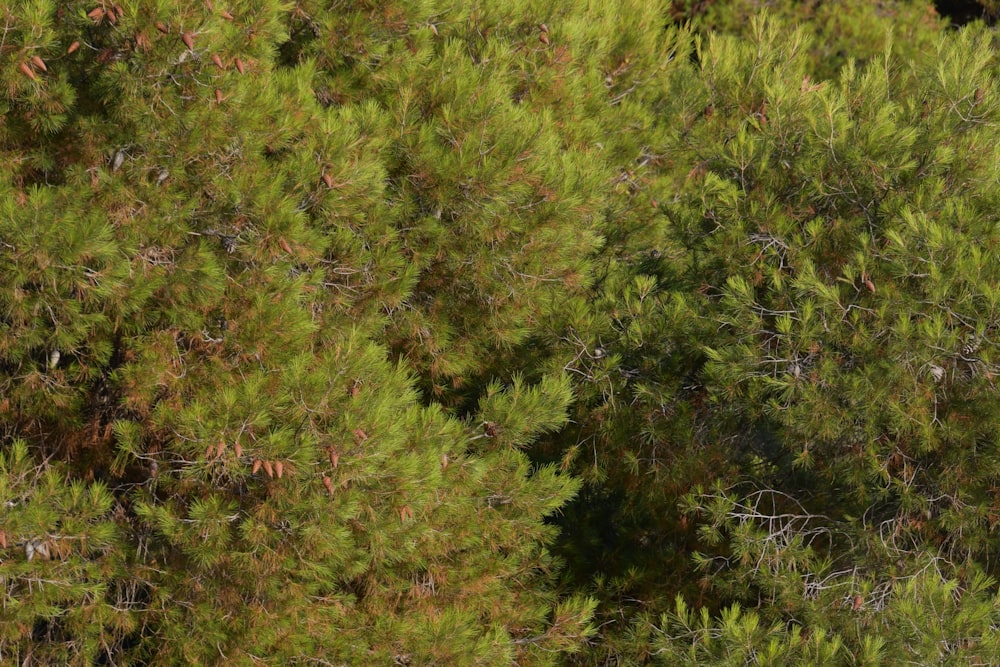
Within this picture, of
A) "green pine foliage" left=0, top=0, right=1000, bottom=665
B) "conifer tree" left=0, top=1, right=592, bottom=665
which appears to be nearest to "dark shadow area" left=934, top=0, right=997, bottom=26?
"green pine foliage" left=0, top=0, right=1000, bottom=665

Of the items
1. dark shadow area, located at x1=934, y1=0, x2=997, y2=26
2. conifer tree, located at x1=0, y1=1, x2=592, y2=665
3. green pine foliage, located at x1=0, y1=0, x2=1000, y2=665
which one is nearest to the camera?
conifer tree, located at x1=0, y1=1, x2=592, y2=665

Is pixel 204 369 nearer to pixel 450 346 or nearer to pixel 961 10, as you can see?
pixel 450 346

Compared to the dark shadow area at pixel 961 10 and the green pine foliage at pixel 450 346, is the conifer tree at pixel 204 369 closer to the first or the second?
the green pine foliage at pixel 450 346

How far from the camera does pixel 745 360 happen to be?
383 cm

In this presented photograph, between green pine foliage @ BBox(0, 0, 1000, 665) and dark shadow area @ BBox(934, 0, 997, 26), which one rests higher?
dark shadow area @ BBox(934, 0, 997, 26)

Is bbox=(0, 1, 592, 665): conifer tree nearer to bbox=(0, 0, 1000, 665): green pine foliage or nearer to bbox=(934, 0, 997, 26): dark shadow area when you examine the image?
bbox=(0, 0, 1000, 665): green pine foliage

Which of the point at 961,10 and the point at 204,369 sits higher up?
the point at 961,10

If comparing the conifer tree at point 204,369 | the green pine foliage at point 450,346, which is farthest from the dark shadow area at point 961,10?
the conifer tree at point 204,369

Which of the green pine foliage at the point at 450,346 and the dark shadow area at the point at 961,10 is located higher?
the dark shadow area at the point at 961,10

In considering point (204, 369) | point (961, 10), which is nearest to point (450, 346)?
point (204, 369)

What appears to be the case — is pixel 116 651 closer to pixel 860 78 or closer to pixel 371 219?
pixel 371 219

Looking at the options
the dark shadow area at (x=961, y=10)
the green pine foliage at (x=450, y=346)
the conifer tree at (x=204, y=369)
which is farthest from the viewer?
the dark shadow area at (x=961, y=10)

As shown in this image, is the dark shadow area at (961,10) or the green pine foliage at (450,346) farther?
the dark shadow area at (961,10)

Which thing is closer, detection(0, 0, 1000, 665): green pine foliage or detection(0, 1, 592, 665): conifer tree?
detection(0, 1, 592, 665): conifer tree
